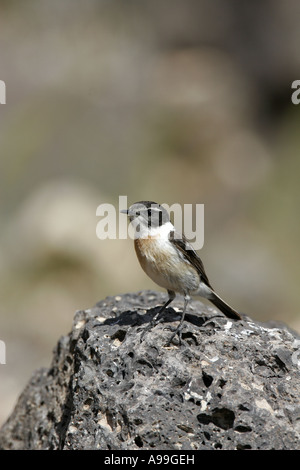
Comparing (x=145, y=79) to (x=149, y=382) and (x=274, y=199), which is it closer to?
(x=274, y=199)

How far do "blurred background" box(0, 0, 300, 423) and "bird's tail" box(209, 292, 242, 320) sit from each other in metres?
8.83

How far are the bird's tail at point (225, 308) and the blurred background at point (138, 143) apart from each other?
883 centimetres

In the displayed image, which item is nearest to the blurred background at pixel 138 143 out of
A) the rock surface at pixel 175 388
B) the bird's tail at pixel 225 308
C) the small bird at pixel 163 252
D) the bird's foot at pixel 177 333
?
the bird's tail at pixel 225 308

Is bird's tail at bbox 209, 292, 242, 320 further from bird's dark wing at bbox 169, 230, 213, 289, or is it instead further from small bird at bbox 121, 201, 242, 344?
bird's dark wing at bbox 169, 230, 213, 289

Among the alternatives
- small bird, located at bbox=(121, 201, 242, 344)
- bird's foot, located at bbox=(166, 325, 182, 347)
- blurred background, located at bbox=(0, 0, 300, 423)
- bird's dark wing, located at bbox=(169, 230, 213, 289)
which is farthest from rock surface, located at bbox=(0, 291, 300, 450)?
blurred background, located at bbox=(0, 0, 300, 423)

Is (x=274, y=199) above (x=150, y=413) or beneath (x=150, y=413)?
above

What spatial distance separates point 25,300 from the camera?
15.7m

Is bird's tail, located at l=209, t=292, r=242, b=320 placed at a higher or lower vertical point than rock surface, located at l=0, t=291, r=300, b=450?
→ higher

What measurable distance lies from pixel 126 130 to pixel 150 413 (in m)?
16.0

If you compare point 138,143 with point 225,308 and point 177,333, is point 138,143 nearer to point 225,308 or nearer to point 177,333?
point 225,308

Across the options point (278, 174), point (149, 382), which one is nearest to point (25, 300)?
point (278, 174)

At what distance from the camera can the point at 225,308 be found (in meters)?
6.59

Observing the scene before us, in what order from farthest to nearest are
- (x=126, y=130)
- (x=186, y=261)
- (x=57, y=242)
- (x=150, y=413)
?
(x=126, y=130)
(x=57, y=242)
(x=186, y=261)
(x=150, y=413)

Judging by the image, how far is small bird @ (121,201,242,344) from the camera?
6.39 metres
